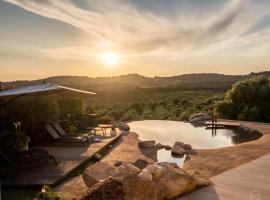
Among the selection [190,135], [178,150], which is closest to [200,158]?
[178,150]

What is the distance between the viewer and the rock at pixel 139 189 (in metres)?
4.98

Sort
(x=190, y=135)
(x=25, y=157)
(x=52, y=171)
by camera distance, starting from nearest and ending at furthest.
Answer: (x=52, y=171)
(x=25, y=157)
(x=190, y=135)

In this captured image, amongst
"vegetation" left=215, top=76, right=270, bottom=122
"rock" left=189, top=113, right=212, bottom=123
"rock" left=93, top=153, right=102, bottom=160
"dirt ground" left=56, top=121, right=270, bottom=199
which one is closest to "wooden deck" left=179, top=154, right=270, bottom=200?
"dirt ground" left=56, top=121, right=270, bottom=199

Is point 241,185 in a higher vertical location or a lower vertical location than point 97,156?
higher

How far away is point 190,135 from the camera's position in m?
16.0

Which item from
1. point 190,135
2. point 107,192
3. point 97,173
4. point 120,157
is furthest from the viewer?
point 190,135

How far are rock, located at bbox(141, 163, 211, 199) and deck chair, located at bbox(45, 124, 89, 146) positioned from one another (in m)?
6.00

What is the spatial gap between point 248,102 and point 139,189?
18383 mm

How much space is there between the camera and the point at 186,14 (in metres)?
13.7

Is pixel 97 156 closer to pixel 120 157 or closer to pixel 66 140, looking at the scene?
pixel 120 157

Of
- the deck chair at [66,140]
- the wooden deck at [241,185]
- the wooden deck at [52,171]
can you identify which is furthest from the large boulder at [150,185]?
the deck chair at [66,140]

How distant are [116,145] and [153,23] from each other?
5893mm

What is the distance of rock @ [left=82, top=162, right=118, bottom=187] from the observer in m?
6.24

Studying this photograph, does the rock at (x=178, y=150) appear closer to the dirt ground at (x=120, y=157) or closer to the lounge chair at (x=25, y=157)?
the dirt ground at (x=120, y=157)
